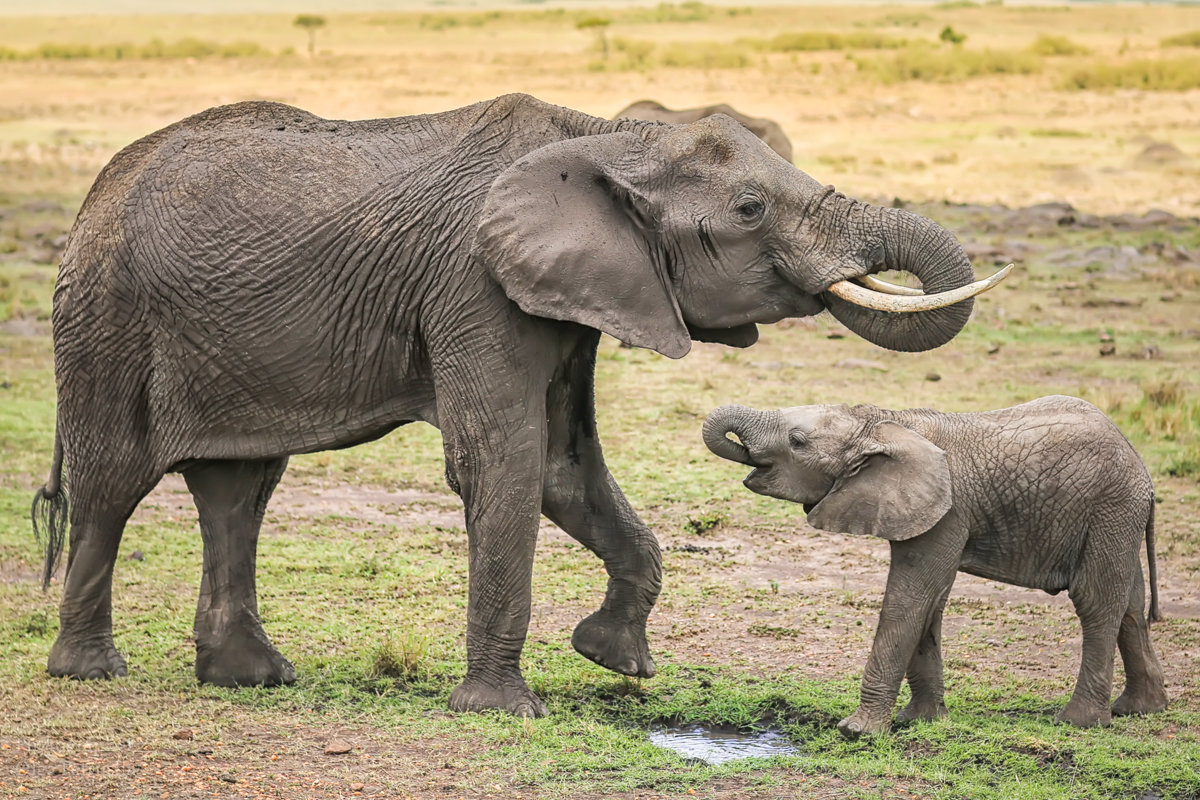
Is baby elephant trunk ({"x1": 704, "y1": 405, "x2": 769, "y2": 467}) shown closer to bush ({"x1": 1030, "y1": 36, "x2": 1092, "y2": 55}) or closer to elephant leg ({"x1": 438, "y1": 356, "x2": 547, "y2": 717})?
elephant leg ({"x1": 438, "y1": 356, "x2": 547, "y2": 717})

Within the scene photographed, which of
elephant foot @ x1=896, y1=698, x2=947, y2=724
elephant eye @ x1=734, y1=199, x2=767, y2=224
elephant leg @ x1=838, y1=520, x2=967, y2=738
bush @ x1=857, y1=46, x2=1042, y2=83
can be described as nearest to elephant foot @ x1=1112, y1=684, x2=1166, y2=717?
elephant foot @ x1=896, y1=698, x2=947, y2=724

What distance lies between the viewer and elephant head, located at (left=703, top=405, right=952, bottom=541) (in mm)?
6535

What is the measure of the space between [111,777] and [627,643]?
7.50 feet

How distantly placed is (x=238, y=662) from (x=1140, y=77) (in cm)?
4648

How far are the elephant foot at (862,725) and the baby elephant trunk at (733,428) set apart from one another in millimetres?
1074

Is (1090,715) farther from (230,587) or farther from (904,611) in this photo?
(230,587)

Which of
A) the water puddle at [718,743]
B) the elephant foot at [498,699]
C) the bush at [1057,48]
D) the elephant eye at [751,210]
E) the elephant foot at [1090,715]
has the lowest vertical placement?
the water puddle at [718,743]

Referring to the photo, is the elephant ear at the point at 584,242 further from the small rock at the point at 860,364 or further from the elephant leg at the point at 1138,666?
the small rock at the point at 860,364

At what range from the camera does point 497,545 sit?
6.77 metres

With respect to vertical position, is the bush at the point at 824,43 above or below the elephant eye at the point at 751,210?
below

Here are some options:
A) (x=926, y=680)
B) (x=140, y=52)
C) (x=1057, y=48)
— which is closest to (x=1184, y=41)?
(x=1057, y=48)

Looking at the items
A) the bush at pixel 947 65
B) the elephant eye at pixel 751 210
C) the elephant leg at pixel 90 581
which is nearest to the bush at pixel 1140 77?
the bush at pixel 947 65

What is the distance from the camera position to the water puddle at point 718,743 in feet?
21.9

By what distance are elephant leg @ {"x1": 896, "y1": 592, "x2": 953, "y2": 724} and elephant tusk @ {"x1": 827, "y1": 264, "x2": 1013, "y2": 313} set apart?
1291mm
